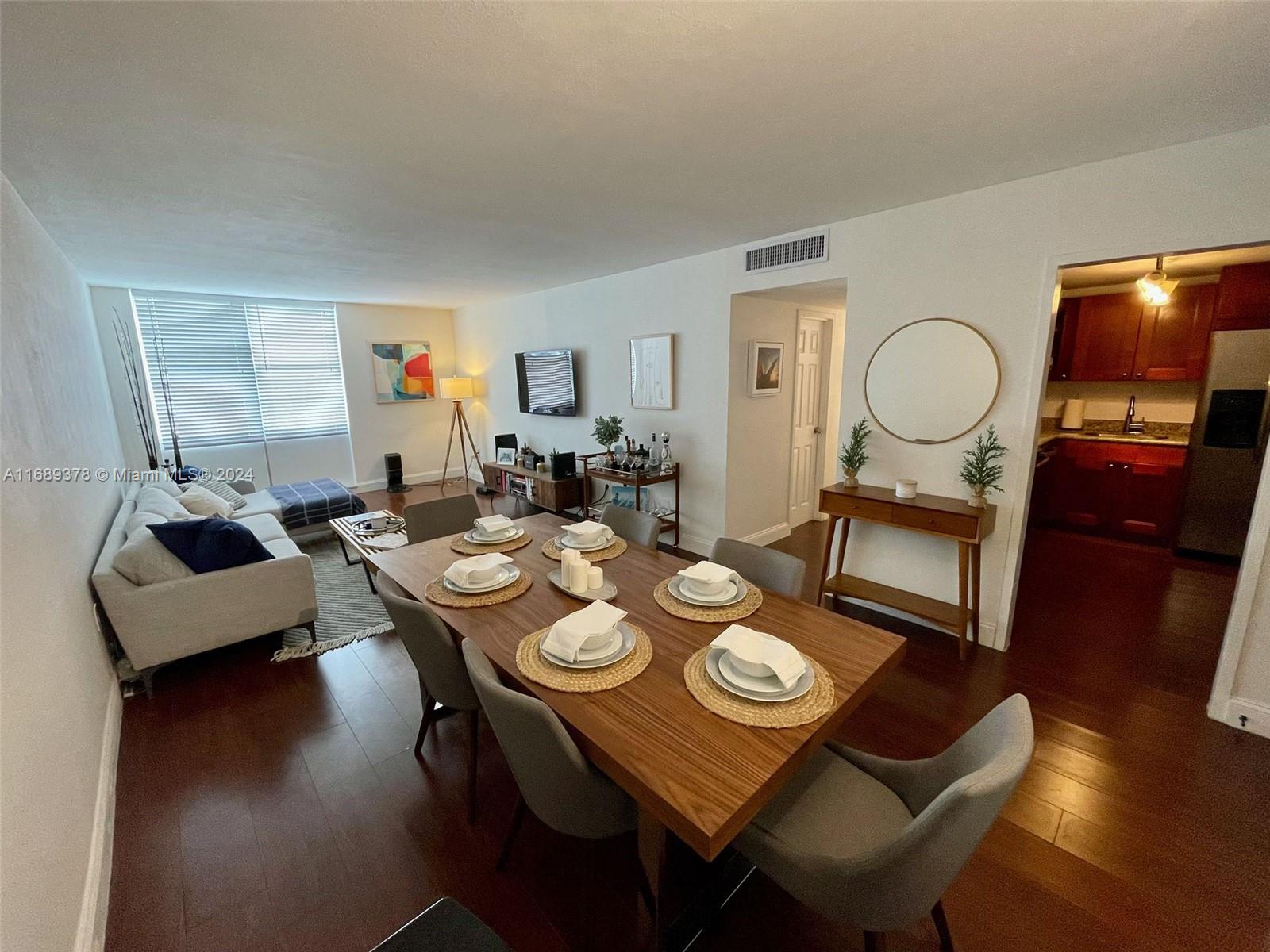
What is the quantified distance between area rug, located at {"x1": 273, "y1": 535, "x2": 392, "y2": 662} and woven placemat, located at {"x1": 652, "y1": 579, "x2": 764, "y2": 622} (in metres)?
1.48

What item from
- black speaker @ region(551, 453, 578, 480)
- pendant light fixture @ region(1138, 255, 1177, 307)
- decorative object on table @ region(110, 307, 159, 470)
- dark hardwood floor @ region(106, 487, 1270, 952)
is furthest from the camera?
decorative object on table @ region(110, 307, 159, 470)

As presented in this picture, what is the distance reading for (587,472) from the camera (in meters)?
4.29

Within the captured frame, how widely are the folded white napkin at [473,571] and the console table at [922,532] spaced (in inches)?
80.0

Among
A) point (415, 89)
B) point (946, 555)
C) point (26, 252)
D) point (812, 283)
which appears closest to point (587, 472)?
point (812, 283)

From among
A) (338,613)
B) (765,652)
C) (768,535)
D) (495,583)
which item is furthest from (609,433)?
(765,652)

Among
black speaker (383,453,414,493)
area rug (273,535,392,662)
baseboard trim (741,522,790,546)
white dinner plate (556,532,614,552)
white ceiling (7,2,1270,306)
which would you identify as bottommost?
area rug (273,535,392,662)

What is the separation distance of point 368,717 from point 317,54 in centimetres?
248

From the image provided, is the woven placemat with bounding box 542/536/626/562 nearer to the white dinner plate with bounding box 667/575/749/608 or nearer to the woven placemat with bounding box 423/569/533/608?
the woven placemat with bounding box 423/569/533/608

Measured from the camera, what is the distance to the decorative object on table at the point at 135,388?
15.9 feet

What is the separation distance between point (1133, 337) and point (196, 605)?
22.1ft

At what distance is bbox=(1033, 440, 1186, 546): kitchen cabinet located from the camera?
12.8ft

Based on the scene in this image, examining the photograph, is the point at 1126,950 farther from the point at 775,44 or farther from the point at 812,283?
the point at 812,283

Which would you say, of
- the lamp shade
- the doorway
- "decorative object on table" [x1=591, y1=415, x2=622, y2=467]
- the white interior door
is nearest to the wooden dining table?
the doorway

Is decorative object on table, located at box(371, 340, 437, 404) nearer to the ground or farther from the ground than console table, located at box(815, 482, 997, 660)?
farther from the ground
